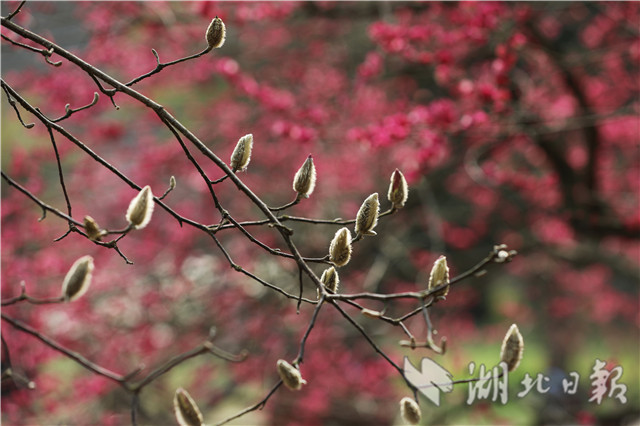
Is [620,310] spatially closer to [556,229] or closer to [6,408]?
[556,229]

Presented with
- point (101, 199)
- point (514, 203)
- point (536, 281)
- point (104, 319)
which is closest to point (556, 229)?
point (514, 203)

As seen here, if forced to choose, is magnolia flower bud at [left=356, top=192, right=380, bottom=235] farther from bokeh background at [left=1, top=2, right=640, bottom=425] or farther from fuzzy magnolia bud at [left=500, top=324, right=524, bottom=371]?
bokeh background at [left=1, top=2, right=640, bottom=425]

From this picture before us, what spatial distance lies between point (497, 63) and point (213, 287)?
2.45m

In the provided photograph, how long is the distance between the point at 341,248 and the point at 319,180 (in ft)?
12.0

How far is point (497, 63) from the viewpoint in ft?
8.10

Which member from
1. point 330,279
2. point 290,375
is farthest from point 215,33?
point 290,375

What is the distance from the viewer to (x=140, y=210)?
904 millimetres

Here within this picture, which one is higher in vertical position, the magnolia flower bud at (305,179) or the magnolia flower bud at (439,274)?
the magnolia flower bud at (305,179)

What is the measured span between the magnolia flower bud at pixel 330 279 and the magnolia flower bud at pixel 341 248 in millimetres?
23

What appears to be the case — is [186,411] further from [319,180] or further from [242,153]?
[319,180]

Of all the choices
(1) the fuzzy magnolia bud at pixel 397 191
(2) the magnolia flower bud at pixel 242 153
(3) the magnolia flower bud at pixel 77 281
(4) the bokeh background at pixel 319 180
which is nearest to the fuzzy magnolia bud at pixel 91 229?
(3) the magnolia flower bud at pixel 77 281

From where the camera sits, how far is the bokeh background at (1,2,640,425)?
3.08 m

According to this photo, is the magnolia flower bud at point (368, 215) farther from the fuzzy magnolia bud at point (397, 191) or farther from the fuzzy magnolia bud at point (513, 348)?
the fuzzy magnolia bud at point (513, 348)

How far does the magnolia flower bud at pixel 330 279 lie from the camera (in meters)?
1.05
